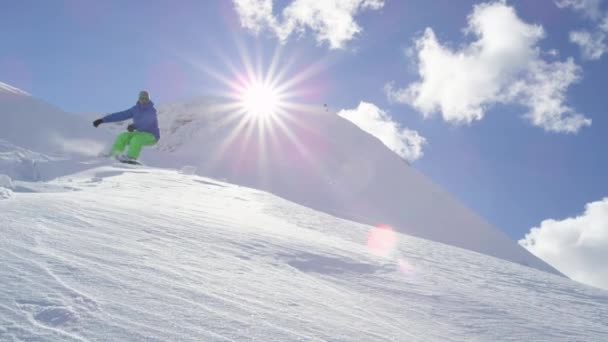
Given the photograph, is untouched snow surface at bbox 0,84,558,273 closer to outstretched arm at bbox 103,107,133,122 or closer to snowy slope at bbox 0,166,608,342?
outstretched arm at bbox 103,107,133,122

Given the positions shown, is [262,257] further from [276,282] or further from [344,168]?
[344,168]

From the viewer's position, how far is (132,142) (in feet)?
28.5

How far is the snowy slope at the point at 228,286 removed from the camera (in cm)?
165

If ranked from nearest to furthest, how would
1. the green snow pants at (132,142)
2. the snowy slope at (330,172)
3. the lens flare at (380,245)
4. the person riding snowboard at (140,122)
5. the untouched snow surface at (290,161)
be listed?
the lens flare at (380,245), the untouched snow surface at (290,161), the green snow pants at (132,142), the person riding snowboard at (140,122), the snowy slope at (330,172)

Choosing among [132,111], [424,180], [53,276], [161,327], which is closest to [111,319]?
[161,327]

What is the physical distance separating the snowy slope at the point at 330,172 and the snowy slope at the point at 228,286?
18.9 feet

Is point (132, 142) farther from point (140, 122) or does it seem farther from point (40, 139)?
point (40, 139)

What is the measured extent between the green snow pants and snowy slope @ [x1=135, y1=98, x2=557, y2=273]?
1259 millimetres

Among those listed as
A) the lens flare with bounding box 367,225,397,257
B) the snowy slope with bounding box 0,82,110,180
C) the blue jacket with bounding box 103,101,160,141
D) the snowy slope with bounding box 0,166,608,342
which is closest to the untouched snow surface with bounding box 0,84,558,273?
the snowy slope with bounding box 0,82,110,180

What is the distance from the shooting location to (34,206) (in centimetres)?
303

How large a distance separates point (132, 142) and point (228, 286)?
281 inches

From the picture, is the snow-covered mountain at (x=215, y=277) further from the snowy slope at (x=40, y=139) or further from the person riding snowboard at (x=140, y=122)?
the person riding snowboard at (x=140, y=122)

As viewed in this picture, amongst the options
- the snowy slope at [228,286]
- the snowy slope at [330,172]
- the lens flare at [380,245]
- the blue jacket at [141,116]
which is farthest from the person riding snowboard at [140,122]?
the lens flare at [380,245]

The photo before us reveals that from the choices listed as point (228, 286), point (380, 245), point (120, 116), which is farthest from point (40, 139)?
point (228, 286)
